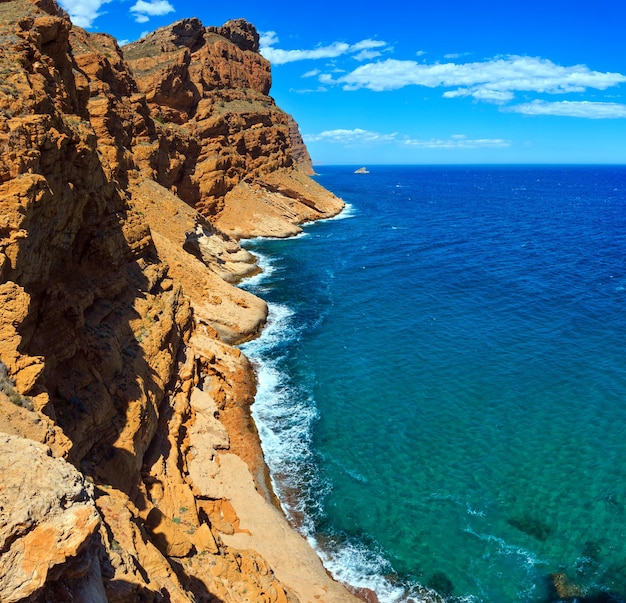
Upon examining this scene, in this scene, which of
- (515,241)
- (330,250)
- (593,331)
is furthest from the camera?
(515,241)

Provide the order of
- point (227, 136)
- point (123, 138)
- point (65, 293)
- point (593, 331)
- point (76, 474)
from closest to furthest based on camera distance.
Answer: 1. point (76, 474)
2. point (65, 293)
3. point (593, 331)
4. point (123, 138)
5. point (227, 136)

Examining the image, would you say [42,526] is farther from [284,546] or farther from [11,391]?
[284,546]

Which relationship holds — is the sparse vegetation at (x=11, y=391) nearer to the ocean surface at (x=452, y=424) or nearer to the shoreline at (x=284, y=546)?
the shoreline at (x=284, y=546)

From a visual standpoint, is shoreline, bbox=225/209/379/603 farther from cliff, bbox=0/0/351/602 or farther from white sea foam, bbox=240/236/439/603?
white sea foam, bbox=240/236/439/603

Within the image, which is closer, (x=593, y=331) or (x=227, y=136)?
(x=593, y=331)

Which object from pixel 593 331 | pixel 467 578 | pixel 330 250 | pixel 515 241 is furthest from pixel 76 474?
pixel 515 241

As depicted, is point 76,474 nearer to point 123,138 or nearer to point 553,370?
point 553,370
